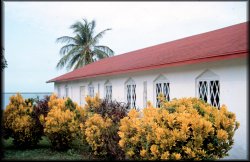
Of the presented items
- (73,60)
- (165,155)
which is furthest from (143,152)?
(73,60)

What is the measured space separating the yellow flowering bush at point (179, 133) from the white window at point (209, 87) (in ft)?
11.1

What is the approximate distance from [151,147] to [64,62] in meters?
26.4

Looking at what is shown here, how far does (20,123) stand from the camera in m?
9.80

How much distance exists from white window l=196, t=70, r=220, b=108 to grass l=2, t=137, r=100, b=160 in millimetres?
4088

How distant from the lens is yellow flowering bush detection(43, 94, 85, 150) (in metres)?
9.56

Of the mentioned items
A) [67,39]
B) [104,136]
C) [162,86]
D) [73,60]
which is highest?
[67,39]

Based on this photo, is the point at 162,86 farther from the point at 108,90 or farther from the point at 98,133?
the point at 108,90

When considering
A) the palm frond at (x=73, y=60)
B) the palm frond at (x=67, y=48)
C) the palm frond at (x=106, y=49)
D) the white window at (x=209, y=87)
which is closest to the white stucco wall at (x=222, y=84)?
the white window at (x=209, y=87)

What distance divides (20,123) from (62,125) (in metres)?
1.40

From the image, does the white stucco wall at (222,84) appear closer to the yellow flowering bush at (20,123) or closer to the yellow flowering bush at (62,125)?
the yellow flowering bush at (62,125)

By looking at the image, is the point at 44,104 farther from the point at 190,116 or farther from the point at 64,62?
the point at 64,62

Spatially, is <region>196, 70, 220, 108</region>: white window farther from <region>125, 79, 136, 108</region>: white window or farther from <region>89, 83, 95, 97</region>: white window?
<region>89, 83, 95, 97</region>: white window

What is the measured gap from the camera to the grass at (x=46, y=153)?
873 cm

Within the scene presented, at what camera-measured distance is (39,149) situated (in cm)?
1040
